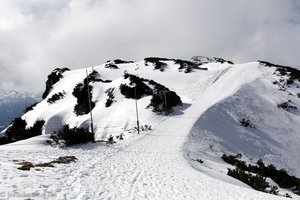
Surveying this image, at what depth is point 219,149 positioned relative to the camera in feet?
103

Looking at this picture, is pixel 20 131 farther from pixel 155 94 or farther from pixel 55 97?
pixel 155 94

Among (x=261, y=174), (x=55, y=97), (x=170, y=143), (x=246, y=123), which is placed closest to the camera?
(x=261, y=174)

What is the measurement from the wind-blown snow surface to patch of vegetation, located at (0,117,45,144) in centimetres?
202

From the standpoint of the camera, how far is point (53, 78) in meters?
80.8

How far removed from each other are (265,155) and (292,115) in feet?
49.2

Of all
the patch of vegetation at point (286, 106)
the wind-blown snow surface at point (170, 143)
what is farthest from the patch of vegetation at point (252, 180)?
the patch of vegetation at point (286, 106)

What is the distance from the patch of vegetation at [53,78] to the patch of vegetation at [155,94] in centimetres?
3191

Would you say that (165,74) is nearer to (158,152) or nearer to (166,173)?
(158,152)

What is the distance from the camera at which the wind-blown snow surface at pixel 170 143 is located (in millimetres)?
13519

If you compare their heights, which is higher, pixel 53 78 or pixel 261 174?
pixel 53 78

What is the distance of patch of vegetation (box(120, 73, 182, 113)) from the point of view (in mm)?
44656

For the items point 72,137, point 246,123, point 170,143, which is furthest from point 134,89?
point 72,137

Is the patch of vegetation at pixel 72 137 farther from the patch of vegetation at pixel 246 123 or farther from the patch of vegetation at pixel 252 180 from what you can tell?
the patch of vegetation at pixel 246 123

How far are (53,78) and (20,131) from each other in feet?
97.9
